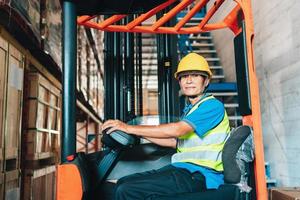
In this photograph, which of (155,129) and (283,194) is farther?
(283,194)

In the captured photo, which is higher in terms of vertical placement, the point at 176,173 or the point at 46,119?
the point at 46,119

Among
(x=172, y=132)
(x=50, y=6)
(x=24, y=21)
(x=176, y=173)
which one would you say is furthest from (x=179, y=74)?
(x=50, y=6)

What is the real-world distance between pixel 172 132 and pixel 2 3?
5.31 feet

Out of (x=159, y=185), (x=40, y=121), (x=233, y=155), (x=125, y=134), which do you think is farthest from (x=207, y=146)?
(x=40, y=121)

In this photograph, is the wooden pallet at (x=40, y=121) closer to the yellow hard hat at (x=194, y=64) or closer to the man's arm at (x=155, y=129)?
the man's arm at (x=155, y=129)

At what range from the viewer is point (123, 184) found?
1780 mm

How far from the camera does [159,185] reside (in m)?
1.79

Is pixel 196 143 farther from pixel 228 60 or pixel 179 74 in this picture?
pixel 228 60

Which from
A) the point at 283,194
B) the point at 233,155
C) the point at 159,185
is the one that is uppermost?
the point at 233,155

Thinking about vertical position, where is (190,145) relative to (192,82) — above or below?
below

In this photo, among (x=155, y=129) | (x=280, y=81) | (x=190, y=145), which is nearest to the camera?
(x=155, y=129)

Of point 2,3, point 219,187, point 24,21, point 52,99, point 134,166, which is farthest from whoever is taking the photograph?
point 52,99

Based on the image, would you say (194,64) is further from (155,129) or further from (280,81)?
(280,81)

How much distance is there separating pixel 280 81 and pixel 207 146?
1885 millimetres
